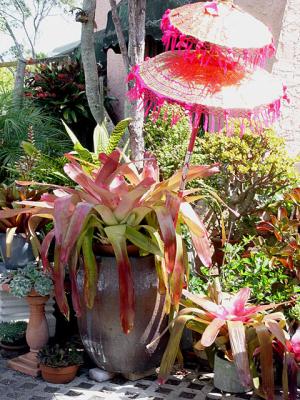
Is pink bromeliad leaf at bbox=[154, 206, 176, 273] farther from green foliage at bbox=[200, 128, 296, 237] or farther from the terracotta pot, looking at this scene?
green foliage at bbox=[200, 128, 296, 237]

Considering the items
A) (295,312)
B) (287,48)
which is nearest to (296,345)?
(295,312)

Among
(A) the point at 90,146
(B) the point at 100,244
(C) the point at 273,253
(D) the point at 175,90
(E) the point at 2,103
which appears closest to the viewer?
(D) the point at 175,90

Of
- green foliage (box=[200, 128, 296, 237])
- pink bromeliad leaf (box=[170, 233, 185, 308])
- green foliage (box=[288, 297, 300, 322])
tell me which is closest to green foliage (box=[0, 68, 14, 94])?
green foliage (box=[200, 128, 296, 237])

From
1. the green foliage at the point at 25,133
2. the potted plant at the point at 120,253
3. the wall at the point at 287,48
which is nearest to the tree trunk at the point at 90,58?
the green foliage at the point at 25,133

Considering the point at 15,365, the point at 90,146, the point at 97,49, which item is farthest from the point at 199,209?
the point at 97,49

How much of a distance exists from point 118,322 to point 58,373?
1.81ft

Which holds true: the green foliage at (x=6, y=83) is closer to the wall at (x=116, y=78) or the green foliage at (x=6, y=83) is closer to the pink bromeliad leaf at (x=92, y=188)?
the wall at (x=116, y=78)

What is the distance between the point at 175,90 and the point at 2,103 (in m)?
6.24

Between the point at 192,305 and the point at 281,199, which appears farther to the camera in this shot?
the point at 281,199

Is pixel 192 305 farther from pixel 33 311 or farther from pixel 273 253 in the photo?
pixel 33 311

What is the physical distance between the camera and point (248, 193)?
5.10 meters

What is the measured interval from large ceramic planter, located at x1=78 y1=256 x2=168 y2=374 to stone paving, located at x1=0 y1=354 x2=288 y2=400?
4.8 inches

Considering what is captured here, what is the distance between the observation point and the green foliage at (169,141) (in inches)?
220

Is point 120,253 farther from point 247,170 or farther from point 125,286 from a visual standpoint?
point 247,170
